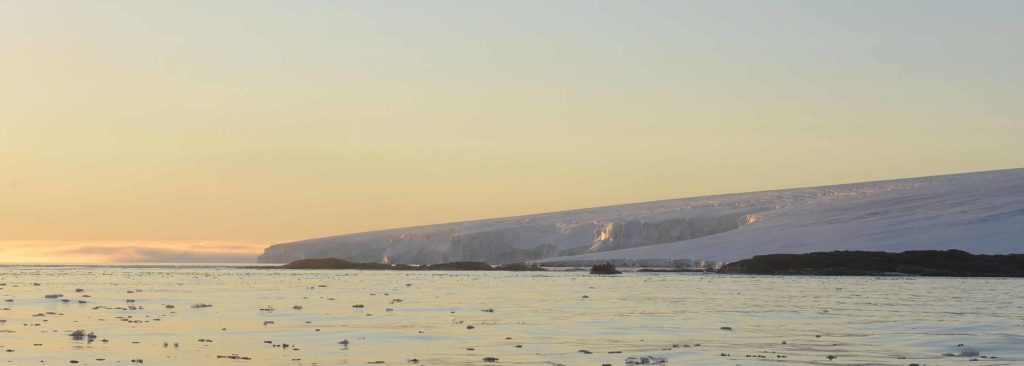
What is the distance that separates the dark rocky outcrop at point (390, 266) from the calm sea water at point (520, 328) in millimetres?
48274

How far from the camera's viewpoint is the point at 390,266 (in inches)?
4097

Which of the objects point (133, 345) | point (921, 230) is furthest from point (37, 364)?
point (921, 230)

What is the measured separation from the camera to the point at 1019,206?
8112 cm

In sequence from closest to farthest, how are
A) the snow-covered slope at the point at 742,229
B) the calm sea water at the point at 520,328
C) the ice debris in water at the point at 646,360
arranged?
the ice debris in water at the point at 646,360
the calm sea water at the point at 520,328
the snow-covered slope at the point at 742,229

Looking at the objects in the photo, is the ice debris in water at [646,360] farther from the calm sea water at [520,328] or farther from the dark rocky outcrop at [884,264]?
the dark rocky outcrop at [884,264]

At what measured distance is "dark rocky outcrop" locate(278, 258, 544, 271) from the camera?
93.1 metres

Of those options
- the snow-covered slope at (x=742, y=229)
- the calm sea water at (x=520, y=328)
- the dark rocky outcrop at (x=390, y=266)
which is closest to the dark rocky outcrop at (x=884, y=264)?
the snow-covered slope at (x=742, y=229)

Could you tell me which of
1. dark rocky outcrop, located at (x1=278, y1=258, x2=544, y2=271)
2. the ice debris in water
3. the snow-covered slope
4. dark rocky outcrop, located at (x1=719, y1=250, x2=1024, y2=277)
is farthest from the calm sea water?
dark rocky outcrop, located at (x1=278, y1=258, x2=544, y2=271)

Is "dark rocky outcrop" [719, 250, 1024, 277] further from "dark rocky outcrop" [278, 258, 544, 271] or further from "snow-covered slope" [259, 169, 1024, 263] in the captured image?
"dark rocky outcrop" [278, 258, 544, 271]

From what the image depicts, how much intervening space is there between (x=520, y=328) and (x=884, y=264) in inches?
1934

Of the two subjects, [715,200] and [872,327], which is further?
[715,200]

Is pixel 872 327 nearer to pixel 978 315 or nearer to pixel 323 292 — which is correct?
pixel 978 315

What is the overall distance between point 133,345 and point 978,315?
64.4 ft

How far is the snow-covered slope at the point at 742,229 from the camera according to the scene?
79062 millimetres
